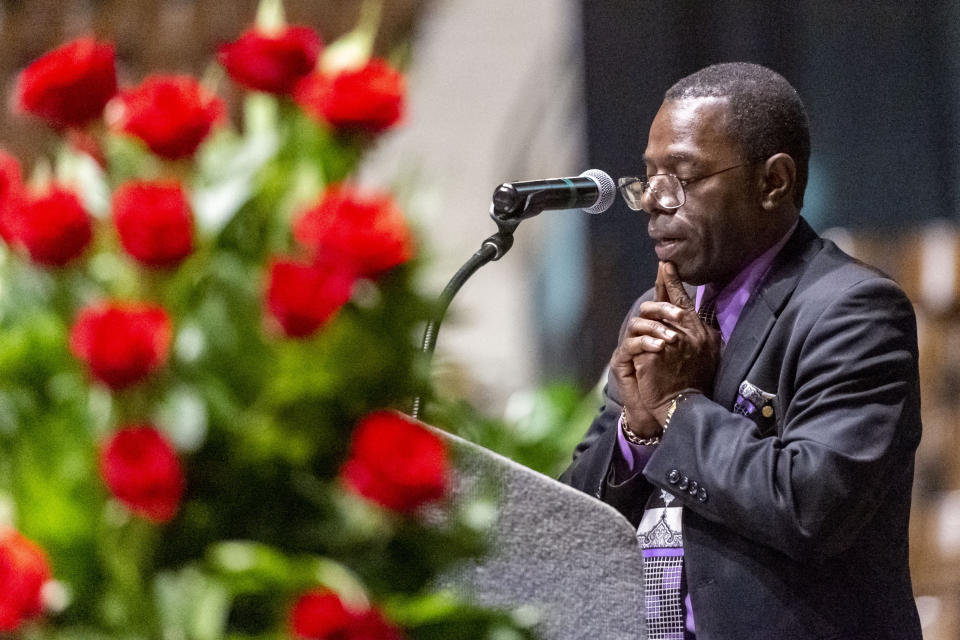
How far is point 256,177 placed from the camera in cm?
97

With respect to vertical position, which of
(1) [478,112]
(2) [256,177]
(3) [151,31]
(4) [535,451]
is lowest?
(4) [535,451]

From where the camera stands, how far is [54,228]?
2.98 ft

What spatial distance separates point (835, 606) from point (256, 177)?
43.0 inches

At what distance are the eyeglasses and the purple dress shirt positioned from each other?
0.48 feet

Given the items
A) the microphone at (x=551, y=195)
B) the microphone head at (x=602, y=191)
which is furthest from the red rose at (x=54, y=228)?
the microphone head at (x=602, y=191)

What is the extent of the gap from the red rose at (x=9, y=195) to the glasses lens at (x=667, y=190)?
1092mm

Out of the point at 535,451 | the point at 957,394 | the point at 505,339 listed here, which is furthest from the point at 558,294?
the point at 535,451

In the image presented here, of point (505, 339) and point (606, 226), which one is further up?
point (606, 226)

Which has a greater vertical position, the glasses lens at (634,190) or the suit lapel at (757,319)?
the glasses lens at (634,190)

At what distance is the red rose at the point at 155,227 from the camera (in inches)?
34.8

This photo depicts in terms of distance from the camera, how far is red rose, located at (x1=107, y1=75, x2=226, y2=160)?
92 centimetres

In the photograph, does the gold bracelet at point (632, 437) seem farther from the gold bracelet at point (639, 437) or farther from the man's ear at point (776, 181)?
the man's ear at point (776, 181)

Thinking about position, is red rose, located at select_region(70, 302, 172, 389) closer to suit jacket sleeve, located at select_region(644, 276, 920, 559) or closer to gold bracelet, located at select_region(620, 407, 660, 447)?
suit jacket sleeve, located at select_region(644, 276, 920, 559)

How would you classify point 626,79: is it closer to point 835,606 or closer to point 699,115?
point 699,115
